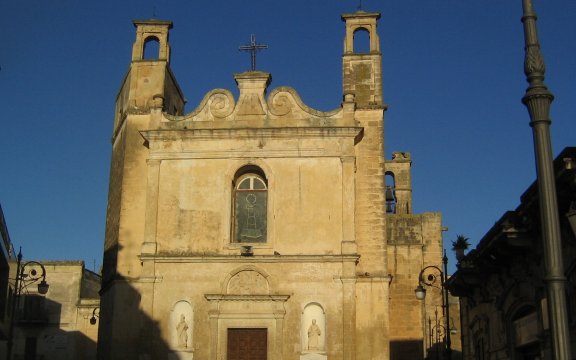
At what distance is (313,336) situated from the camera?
23500mm

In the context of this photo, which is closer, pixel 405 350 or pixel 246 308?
pixel 246 308

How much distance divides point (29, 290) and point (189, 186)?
1073 inches

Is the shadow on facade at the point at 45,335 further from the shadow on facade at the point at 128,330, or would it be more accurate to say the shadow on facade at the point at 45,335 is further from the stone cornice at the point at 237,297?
the stone cornice at the point at 237,297

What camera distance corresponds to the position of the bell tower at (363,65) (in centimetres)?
2639

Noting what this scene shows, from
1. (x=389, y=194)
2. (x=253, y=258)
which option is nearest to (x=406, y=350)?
(x=389, y=194)

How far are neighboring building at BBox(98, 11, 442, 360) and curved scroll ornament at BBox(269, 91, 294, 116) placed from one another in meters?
0.04

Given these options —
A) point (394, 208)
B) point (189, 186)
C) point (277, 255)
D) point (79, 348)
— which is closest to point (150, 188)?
point (189, 186)

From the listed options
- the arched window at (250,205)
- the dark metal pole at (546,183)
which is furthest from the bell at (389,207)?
the dark metal pole at (546,183)

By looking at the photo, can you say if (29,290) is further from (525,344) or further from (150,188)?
(525,344)

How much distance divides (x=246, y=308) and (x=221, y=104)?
6642 millimetres

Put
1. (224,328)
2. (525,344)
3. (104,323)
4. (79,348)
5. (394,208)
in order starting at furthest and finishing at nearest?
(79,348) → (394,208) → (104,323) → (224,328) → (525,344)

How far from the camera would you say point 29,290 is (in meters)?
48.5

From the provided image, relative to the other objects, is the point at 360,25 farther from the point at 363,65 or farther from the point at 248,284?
the point at 248,284

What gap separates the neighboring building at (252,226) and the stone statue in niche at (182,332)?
4 cm
